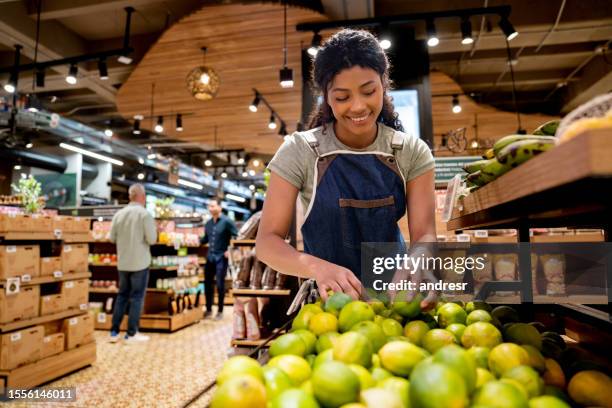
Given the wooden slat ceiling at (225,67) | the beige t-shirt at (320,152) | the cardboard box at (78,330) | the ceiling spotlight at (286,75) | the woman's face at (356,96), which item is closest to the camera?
the woman's face at (356,96)

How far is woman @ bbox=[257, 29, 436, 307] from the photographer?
4.43ft

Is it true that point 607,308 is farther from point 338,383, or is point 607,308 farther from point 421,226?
point 338,383

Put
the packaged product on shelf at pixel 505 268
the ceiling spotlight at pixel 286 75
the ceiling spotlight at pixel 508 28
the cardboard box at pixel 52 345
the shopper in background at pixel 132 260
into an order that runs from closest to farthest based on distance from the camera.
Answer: the packaged product on shelf at pixel 505 268
the cardboard box at pixel 52 345
the ceiling spotlight at pixel 508 28
the ceiling spotlight at pixel 286 75
the shopper in background at pixel 132 260

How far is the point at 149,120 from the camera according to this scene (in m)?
8.81

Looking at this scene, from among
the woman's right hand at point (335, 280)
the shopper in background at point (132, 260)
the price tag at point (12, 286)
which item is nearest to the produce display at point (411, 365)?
the woman's right hand at point (335, 280)

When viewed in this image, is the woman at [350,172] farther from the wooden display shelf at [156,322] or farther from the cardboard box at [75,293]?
the wooden display shelf at [156,322]

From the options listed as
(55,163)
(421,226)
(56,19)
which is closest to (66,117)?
A: (55,163)

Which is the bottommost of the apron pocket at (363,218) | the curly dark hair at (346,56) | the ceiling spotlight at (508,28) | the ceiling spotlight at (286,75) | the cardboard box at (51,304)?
the cardboard box at (51,304)

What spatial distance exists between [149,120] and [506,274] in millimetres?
8767

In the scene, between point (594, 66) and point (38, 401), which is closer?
point (38, 401)

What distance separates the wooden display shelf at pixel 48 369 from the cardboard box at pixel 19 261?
0.80 metres

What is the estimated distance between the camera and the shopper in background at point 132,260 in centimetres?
546

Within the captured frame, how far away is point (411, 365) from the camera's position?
2.54ft

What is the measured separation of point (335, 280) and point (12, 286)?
3.64 metres
